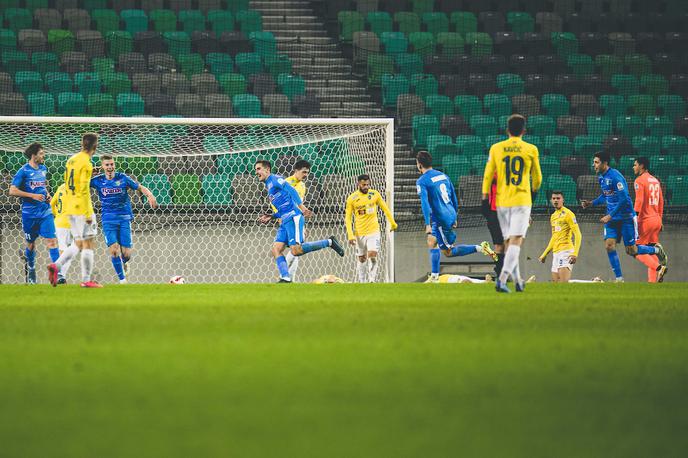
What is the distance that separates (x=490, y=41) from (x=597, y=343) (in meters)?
17.4

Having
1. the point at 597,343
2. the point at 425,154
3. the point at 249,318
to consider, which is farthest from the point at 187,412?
the point at 425,154

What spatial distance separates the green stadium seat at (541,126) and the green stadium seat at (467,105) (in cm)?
110

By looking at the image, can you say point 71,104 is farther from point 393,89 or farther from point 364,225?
point 364,225

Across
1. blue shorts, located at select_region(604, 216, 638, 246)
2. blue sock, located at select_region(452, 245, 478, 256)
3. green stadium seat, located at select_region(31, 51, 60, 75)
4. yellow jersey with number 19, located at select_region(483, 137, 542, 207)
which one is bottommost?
blue sock, located at select_region(452, 245, 478, 256)

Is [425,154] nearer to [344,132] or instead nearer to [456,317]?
[344,132]

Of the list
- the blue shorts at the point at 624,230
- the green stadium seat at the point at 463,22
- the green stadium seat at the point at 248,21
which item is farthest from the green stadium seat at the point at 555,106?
the green stadium seat at the point at 248,21

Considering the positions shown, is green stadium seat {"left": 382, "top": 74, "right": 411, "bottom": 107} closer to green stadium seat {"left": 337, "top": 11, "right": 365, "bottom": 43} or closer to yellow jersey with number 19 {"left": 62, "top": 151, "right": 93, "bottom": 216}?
green stadium seat {"left": 337, "top": 11, "right": 365, "bottom": 43}

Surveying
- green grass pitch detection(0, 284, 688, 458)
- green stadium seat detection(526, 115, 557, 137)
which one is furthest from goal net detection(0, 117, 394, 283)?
green grass pitch detection(0, 284, 688, 458)

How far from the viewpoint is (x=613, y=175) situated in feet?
44.9

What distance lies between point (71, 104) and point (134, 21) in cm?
400

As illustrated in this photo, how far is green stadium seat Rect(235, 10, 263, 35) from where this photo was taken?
71.5ft

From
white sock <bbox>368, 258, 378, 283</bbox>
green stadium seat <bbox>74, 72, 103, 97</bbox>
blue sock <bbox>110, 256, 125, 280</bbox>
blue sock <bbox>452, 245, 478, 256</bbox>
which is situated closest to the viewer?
blue sock <bbox>452, 245, 478, 256</bbox>

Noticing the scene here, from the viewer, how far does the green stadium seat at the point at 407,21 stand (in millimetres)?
22344

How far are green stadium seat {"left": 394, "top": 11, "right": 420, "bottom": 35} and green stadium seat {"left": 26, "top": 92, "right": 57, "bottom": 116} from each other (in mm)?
8515
